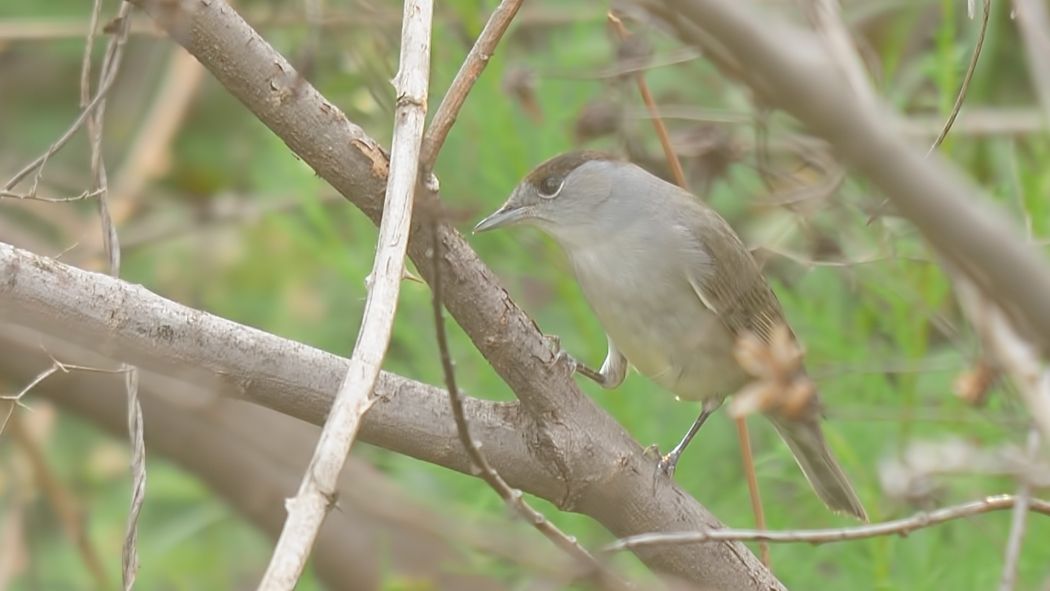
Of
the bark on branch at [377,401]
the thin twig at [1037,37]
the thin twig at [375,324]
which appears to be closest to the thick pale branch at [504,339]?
the bark on branch at [377,401]

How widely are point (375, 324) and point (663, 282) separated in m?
2.04

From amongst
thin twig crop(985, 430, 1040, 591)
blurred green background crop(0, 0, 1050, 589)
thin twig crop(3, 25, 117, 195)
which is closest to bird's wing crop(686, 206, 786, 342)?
blurred green background crop(0, 0, 1050, 589)

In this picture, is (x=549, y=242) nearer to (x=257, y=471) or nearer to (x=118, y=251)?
(x=257, y=471)

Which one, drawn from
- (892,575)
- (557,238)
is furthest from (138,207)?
(892,575)

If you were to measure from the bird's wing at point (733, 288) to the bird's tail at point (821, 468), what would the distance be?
0.25 metres

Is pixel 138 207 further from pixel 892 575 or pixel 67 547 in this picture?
pixel 892 575

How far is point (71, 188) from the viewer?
18.0 feet

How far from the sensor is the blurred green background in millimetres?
3711

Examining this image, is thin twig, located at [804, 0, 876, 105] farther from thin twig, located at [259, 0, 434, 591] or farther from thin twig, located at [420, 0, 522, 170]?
thin twig, located at [420, 0, 522, 170]

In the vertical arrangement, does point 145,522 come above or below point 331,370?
above

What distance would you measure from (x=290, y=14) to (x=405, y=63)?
3096mm

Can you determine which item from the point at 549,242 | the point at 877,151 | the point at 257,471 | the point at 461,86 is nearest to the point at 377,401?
the point at 461,86

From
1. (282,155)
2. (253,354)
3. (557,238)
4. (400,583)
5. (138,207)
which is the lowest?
(253,354)

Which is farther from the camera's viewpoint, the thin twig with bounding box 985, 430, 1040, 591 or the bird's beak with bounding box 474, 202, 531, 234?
the bird's beak with bounding box 474, 202, 531, 234
